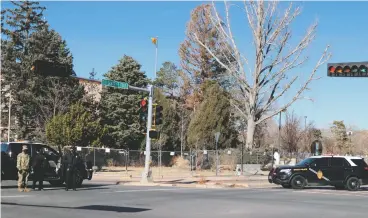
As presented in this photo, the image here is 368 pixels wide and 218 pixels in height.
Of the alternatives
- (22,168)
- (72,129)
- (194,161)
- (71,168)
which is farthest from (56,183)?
(194,161)

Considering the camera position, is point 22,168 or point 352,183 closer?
point 22,168

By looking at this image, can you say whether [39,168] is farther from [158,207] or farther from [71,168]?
[158,207]

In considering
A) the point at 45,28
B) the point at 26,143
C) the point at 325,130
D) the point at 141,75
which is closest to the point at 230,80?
the point at 141,75

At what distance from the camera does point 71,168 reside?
1977 centimetres

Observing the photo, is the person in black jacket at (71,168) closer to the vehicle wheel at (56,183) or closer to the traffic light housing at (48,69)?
the vehicle wheel at (56,183)

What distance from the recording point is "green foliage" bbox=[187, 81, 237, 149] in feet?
153

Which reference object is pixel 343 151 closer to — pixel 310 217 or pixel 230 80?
pixel 230 80

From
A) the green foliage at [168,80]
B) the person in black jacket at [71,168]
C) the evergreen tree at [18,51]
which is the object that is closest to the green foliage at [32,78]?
the evergreen tree at [18,51]

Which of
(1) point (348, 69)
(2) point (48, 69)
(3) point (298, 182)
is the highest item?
(1) point (348, 69)

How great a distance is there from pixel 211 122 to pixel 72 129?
13467 mm

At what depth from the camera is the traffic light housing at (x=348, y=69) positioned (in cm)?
2320

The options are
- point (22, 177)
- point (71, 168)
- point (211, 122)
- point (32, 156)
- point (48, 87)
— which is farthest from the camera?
point (48, 87)

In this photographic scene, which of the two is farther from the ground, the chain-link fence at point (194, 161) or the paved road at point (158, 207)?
the chain-link fence at point (194, 161)

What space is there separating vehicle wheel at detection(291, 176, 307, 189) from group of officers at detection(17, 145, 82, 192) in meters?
10.3
